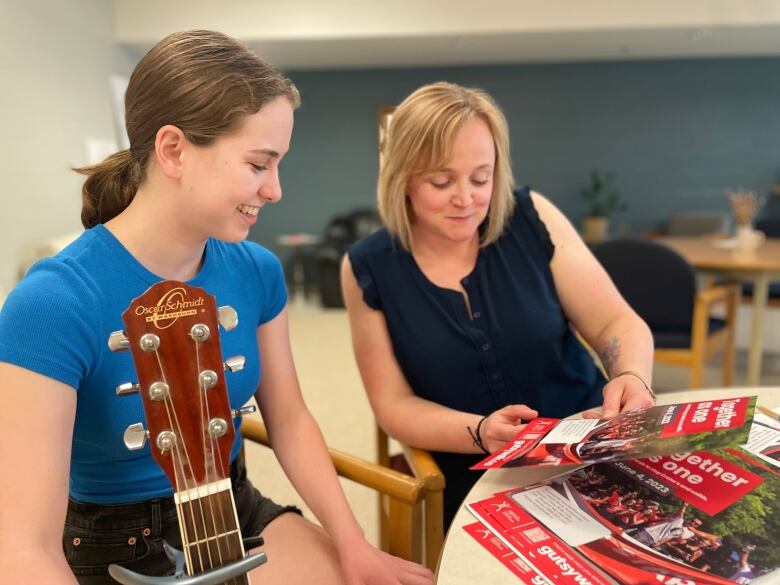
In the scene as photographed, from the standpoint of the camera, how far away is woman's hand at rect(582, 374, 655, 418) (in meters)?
1.10

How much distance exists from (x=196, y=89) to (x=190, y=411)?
1.41 feet

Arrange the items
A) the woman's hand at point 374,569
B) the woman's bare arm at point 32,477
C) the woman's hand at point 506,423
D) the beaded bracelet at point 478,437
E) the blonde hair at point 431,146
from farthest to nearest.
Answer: the blonde hair at point 431,146 < the beaded bracelet at point 478,437 < the woman's hand at point 506,423 < the woman's hand at point 374,569 < the woman's bare arm at point 32,477

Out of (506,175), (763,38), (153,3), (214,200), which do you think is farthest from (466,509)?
(763,38)

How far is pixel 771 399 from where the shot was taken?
4.15 feet

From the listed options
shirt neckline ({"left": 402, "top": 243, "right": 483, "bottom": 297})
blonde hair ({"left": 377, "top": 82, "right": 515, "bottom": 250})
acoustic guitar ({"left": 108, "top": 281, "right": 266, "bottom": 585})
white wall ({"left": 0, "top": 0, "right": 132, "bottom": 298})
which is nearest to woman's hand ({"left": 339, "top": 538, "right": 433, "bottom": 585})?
acoustic guitar ({"left": 108, "top": 281, "right": 266, "bottom": 585})

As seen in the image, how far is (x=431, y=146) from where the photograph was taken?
1.36 meters

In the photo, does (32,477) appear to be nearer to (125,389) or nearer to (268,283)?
(125,389)

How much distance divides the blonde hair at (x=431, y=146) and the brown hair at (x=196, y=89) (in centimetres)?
45

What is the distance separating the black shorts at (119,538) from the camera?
994 mm

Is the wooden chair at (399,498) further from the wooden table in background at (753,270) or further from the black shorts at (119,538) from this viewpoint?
the wooden table in background at (753,270)

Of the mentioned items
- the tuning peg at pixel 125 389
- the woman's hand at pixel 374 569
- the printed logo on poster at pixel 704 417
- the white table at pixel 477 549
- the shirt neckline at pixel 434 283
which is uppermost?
the shirt neckline at pixel 434 283

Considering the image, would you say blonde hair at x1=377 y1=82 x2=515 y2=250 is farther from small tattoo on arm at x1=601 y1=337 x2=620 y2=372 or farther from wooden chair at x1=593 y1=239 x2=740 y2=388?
wooden chair at x1=593 y1=239 x2=740 y2=388

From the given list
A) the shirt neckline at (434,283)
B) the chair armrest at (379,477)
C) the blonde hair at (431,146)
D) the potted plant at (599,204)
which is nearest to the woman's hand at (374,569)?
the chair armrest at (379,477)

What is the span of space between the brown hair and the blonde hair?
452 mm
